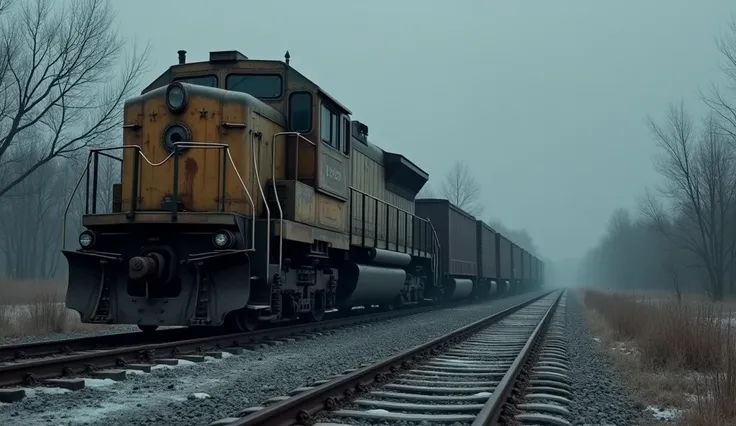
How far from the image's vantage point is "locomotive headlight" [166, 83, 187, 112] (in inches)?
373

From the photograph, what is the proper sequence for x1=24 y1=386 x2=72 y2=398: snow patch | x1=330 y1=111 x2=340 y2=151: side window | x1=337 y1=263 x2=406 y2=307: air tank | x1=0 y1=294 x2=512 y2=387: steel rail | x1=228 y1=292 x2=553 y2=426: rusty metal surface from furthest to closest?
x1=337 y1=263 x2=406 y2=307: air tank
x1=330 y1=111 x2=340 y2=151: side window
x1=0 y1=294 x2=512 y2=387: steel rail
x1=24 y1=386 x2=72 y2=398: snow patch
x1=228 y1=292 x2=553 y2=426: rusty metal surface

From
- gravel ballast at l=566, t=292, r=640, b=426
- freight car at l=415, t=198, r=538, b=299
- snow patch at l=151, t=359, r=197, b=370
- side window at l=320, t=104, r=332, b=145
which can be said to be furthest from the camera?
freight car at l=415, t=198, r=538, b=299

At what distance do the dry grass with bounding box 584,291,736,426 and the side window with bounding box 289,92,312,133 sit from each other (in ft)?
18.1

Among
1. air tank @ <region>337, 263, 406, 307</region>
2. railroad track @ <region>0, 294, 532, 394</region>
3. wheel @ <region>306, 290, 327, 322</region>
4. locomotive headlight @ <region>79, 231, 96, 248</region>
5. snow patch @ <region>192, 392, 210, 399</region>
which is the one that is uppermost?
locomotive headlight @ <region>79, 231, 96, 248</region>

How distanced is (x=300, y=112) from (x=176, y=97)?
209cm

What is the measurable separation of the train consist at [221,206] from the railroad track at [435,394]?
255 cm

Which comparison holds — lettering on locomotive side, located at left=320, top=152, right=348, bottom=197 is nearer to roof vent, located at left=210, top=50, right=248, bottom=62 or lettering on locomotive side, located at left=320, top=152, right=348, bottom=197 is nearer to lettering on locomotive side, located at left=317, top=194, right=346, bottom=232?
lettering on locomotive side, located at left=317, top=194, right=346, bottom=232

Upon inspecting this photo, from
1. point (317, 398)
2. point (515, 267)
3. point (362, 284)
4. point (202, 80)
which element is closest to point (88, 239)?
point (202, 80)

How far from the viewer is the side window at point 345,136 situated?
12.4 meters

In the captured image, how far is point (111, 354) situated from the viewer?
7066 mm

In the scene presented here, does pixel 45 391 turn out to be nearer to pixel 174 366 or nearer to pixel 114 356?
pixel 114 356

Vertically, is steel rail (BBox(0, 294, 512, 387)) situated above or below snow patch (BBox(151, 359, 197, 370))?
above

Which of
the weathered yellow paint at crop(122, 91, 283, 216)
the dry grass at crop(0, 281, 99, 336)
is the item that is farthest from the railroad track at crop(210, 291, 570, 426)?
the dry grass at crop(0, 281, 99, 336)

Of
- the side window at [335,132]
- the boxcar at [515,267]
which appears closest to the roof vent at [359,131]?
the side window at [335,132]
